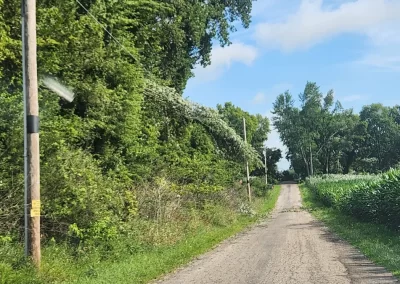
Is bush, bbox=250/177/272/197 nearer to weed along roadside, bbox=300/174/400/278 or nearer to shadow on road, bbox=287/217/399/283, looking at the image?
weed along roadside, bbox=300/174/400/278

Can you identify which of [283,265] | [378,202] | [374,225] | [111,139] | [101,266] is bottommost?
[374,225]

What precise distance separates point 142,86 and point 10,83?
286 inches

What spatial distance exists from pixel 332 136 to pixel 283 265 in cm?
10213

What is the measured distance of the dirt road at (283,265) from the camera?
9.62 meters

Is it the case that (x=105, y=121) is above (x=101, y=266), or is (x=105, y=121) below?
above

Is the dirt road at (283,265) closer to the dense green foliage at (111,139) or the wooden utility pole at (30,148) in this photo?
the dense green foliage at (111,139)

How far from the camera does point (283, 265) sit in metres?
11.4

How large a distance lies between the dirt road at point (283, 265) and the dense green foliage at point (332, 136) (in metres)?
91.8

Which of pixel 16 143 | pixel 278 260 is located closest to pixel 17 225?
pixel 16 143

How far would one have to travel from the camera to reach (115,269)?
1082 cm

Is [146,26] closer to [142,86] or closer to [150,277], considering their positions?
[142,86]

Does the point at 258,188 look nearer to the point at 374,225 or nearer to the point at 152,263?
the point at 374,225

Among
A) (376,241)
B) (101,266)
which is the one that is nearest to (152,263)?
(101,266)

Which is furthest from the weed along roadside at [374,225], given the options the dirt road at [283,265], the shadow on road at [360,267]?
the dirt road at [283,265]
